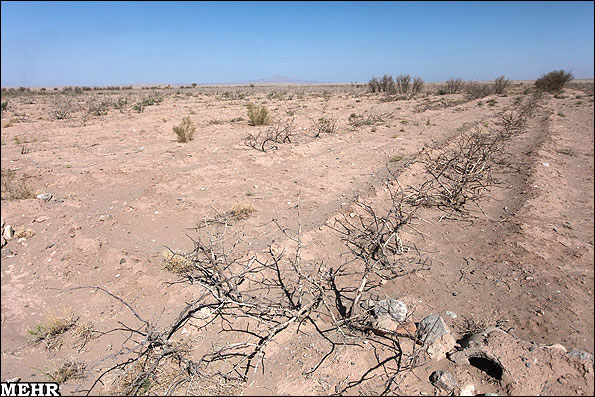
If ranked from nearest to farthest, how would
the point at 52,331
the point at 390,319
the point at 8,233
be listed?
1. the point at 390,319
2. the point at 52,331
3. the point at 8,233

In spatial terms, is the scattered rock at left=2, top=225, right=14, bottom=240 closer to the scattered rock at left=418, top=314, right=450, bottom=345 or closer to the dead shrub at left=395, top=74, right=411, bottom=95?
the scattered rock at left=418, top=314, right=450, bottom=345

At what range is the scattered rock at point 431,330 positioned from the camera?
2.63 m

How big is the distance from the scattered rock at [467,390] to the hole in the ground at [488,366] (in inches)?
7.7

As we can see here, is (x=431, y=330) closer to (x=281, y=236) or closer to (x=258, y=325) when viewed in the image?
(x=258, y=325)

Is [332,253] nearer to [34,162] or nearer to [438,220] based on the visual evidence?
[438,220]

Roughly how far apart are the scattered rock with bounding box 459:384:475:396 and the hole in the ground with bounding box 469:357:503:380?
19cm

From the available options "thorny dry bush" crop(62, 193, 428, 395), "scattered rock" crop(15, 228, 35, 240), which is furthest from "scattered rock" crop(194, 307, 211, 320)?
"scattered rock" crop(15, 228, 35, 240)

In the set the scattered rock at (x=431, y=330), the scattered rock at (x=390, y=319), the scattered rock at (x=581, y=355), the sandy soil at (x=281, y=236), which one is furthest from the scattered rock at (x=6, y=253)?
the scattered rock at (x=581, y=355)

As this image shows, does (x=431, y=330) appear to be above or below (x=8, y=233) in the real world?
below

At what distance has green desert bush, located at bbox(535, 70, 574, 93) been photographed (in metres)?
26.0

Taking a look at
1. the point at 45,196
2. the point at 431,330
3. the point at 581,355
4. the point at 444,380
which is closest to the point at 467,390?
the point at 444,380

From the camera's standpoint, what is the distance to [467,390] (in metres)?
2.25

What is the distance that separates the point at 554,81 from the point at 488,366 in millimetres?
33066

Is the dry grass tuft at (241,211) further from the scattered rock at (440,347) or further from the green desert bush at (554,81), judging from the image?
the green desert bush at (554,81)
